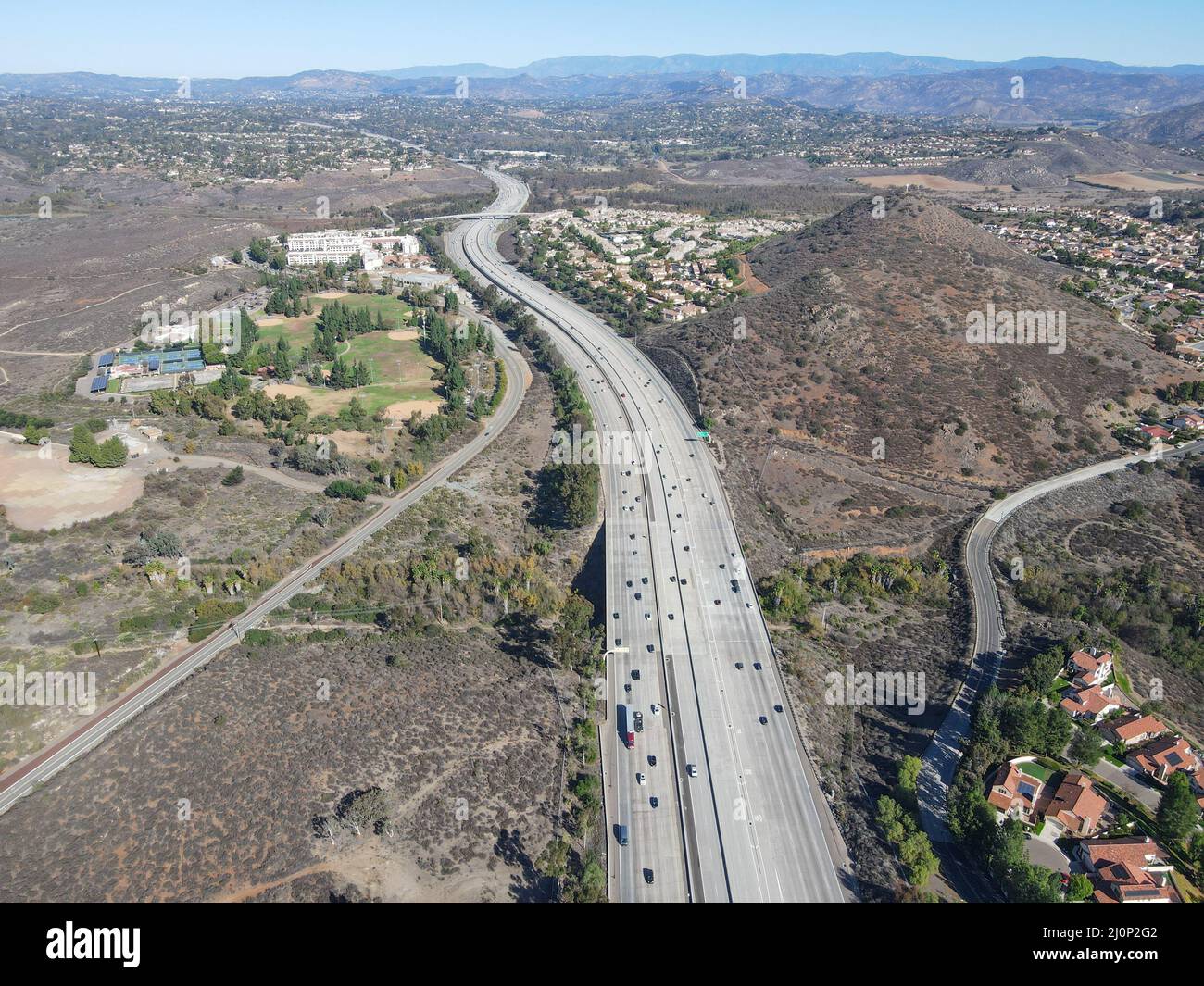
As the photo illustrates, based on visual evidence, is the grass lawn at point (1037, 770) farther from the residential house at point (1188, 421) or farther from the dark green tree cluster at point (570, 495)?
the residential house at point (1188, 421)

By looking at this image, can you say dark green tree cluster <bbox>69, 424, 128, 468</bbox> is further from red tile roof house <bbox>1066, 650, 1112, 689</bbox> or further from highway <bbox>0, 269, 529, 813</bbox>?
red tile roof house <bbox>1066, 650, 1112, 689</bbox>

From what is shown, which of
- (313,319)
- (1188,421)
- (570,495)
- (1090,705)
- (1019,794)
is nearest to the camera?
(1019,794)

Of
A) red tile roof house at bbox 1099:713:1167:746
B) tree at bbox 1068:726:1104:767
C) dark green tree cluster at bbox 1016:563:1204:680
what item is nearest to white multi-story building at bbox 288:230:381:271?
dark green tree cluster at bbox 1016:563:1204:680

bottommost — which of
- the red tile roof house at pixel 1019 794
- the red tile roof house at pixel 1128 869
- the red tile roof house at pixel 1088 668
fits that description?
the red tile roof house at pixel 1128 869

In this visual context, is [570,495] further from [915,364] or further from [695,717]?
[915,364]

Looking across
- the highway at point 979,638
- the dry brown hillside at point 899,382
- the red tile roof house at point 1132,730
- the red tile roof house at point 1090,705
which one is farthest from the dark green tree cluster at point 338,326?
the red tile roof house at point 1132,730

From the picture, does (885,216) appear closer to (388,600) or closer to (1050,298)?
(1050,298)

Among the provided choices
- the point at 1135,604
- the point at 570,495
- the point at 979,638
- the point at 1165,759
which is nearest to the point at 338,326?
the point at 570,495

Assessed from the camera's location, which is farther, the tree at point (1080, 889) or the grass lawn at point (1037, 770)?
the grass lawn at point (1037, 770)
